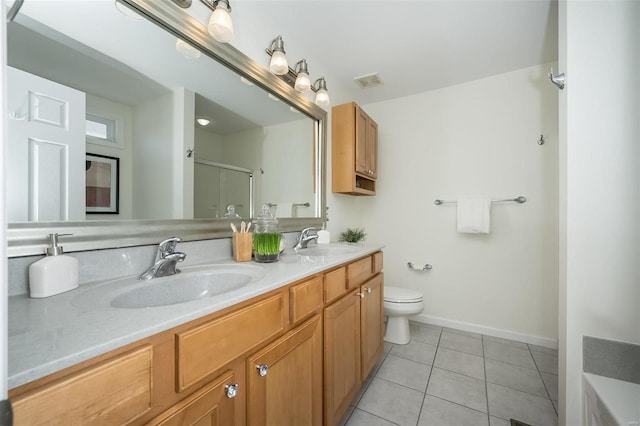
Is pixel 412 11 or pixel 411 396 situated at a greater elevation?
pixel 412 11

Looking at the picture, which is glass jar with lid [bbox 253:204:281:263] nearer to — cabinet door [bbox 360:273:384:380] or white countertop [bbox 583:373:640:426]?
cabinet door [bbox 360:273:384:380]

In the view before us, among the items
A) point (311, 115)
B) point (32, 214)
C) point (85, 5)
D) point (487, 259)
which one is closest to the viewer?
point (32, 214)

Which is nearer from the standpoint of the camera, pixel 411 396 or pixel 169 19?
pixel 169 19

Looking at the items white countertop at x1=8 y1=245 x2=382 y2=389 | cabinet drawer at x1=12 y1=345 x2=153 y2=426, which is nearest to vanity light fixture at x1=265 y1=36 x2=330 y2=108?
white countertop at x1=8 y1=245 x2=382 y2=389

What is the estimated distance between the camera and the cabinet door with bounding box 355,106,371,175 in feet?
6.99

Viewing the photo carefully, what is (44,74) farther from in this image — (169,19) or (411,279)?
(411,279)

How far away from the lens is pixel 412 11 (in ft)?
4.93

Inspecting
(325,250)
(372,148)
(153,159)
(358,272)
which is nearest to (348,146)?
(372,148)

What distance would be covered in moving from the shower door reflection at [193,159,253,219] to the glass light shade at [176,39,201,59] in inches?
18.0

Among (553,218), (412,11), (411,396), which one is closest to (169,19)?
(412,11)

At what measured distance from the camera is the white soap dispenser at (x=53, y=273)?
25.0 inches

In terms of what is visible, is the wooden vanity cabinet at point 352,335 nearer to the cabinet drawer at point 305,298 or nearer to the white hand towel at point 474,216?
the cabinet drawer at point 305,298

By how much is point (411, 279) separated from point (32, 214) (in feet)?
8.53

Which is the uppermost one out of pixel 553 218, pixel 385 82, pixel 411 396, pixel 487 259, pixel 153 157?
pixel 385 82
